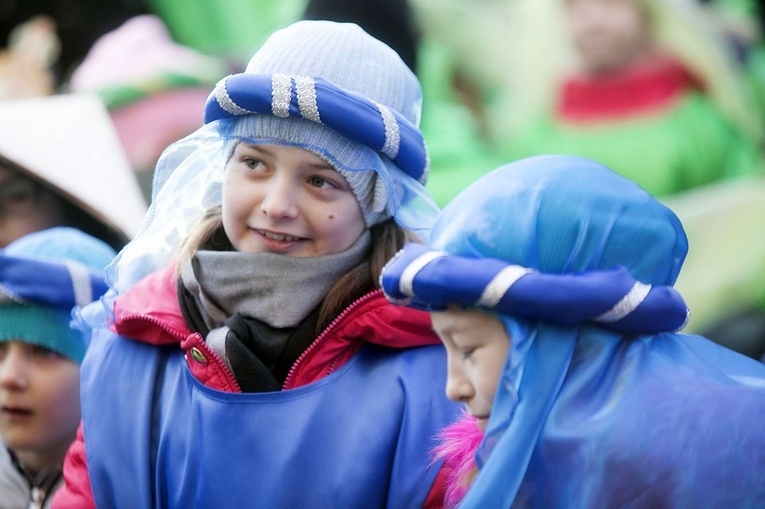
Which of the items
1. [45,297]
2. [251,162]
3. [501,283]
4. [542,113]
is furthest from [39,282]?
[542,113]

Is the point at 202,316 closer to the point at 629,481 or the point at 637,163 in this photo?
the point at 629,481

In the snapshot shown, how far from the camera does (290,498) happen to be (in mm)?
1926

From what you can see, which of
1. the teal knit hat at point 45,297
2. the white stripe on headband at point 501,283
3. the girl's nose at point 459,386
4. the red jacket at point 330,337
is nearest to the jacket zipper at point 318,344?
the red jacket at point 330,337

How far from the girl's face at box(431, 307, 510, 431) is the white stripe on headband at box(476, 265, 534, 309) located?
3.0 inches

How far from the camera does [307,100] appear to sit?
1.93 metres

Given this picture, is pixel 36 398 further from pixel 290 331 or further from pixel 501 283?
pixel 501 283

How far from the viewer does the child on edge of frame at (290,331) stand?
1.94 meters

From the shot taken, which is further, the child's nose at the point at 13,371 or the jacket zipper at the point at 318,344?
the child's nose at the point at 13,371

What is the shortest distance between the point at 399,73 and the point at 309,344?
0.54 metres

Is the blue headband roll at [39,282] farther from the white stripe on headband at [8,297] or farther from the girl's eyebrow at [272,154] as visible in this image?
the girl's eyebrow at [272,154]

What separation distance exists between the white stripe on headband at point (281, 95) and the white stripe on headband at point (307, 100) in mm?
16

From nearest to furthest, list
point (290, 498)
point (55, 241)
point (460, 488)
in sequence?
Answer: point (460, 488)
point (290, 498)
point (55, 241)

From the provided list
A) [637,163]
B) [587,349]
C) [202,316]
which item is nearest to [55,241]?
[202,316]

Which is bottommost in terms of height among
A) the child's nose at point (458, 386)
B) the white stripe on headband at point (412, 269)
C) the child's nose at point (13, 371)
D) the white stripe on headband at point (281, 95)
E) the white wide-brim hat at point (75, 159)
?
the child's nose at point (13, 371)
